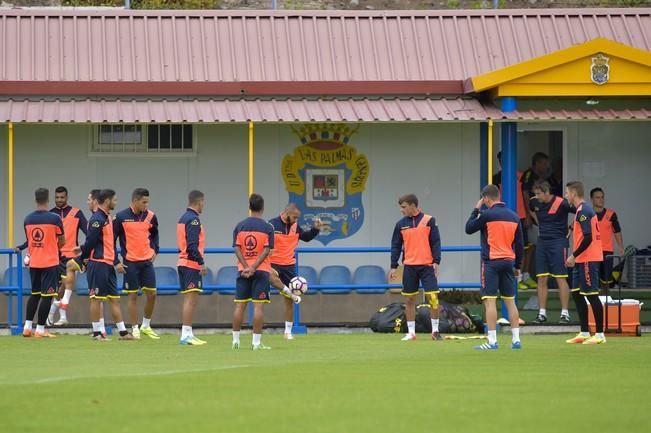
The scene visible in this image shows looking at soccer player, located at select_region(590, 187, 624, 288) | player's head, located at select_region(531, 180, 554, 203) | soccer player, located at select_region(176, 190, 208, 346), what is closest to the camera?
soccer player, located at select_region(176, 190, 208, 346)

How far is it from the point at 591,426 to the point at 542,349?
7276mm

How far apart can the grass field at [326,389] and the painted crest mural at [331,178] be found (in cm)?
604

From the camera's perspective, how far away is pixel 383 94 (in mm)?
23938

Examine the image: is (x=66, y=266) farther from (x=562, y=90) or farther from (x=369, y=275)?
(x=562, y=90)

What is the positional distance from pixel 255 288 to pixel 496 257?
2.97 metres

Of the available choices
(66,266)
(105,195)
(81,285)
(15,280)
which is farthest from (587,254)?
(15,280)

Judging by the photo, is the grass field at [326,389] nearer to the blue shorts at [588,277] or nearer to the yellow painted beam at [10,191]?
the blue shorts at [588,277]

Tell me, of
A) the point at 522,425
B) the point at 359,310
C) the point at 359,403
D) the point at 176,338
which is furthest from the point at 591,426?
the point at 359,310

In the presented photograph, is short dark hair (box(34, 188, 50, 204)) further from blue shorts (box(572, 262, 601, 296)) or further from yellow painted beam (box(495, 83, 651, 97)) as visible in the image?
blue shorts (box(572, 262, 601, 296))

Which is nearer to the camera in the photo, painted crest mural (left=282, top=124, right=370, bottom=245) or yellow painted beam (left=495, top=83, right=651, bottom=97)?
yellow painted beam (left=495, top=83, right=651, bottom=97)

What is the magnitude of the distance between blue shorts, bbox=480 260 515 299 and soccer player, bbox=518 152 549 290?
275 inches

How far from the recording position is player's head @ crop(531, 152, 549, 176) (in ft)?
82.8

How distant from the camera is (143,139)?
2448cm

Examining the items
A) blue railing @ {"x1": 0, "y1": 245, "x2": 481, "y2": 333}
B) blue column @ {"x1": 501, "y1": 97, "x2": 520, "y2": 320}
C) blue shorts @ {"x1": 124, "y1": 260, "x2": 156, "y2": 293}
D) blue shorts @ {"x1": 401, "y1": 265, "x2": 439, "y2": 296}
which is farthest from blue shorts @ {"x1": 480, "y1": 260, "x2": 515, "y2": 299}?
blue shorts @ {"x1": 124, "y1": 260, "x2": 156, "y2": 293}
